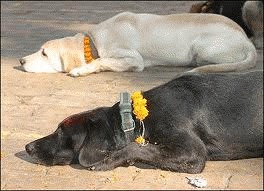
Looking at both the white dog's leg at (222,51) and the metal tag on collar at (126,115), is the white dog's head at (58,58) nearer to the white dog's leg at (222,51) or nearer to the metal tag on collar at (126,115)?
the white dog's leg at (222,51)

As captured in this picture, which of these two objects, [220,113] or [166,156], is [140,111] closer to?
[166,156]

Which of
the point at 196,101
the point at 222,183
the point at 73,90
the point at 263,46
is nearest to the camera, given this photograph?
the point at 222,183

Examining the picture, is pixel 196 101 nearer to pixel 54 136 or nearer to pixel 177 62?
pixel 54 136

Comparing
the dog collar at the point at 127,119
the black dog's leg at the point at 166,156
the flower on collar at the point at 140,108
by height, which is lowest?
the black dog's leg at the point at 166,156

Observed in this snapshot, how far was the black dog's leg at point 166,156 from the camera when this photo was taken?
13.8 feet

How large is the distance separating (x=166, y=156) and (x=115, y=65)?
267 cm

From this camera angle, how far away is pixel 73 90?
6.16 metres

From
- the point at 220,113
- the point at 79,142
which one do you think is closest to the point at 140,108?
the point at 79,142

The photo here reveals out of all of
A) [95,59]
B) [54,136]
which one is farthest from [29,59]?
[54,136]

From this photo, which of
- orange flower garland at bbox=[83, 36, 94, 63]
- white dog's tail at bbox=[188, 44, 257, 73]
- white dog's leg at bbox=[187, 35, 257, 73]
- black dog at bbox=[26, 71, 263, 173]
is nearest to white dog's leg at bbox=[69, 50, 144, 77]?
orange flower garland at bbox=[83, 36, 94, 63]

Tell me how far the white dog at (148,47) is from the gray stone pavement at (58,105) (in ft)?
0.44

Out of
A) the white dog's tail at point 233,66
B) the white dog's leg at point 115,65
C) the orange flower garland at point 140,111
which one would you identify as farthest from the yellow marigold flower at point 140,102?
the white dog's leg at point 115,65

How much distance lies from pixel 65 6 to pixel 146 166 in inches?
287

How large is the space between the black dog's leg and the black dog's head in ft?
0.29
